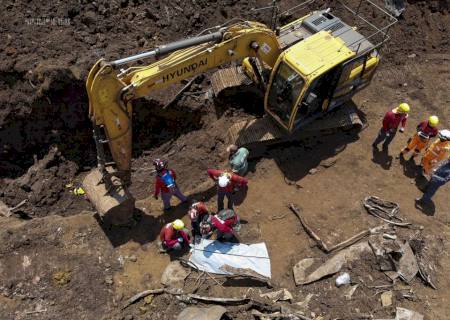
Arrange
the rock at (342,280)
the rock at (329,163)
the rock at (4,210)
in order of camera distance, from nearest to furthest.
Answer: the rock at (342,280)
the rock at (4,210)
the rock at (329,163)

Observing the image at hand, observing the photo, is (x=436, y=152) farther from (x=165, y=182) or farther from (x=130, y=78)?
(x=130, y=78)

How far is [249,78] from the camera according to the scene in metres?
12.5

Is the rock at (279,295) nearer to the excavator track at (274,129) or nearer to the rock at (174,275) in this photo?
the rock at (174,275)

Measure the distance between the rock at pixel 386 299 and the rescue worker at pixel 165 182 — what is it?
511cm

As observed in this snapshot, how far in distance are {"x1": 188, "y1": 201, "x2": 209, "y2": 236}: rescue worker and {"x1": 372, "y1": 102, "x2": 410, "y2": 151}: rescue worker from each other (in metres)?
5.32

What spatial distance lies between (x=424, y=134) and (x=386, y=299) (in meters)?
4.52

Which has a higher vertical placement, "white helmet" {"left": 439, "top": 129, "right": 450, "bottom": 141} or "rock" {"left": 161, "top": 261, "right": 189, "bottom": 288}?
"white helmet" {"left": 439, "top": 129, "right": 450, "bottom": 141}

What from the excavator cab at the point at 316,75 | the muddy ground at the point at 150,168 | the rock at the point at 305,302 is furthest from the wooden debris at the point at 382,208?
the rock at the point at 305,302

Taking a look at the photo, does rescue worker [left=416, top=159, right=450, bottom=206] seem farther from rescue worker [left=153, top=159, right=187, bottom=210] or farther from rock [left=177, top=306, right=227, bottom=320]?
rescue worker [left=153, top=159, right=187, bottom=210]

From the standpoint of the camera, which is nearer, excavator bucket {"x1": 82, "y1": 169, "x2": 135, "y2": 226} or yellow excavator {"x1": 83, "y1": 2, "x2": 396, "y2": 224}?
yellow excavator {"x1": 83, "y1": 2, "x2": 396, "y2": 224}

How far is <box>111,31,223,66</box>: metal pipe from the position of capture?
8.25m

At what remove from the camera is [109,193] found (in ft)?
32.9

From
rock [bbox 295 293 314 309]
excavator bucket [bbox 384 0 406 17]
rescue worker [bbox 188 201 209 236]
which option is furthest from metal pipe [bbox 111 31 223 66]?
Result: excavator bucket [bbox 384 0 406 17]

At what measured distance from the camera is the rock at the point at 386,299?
898cm
